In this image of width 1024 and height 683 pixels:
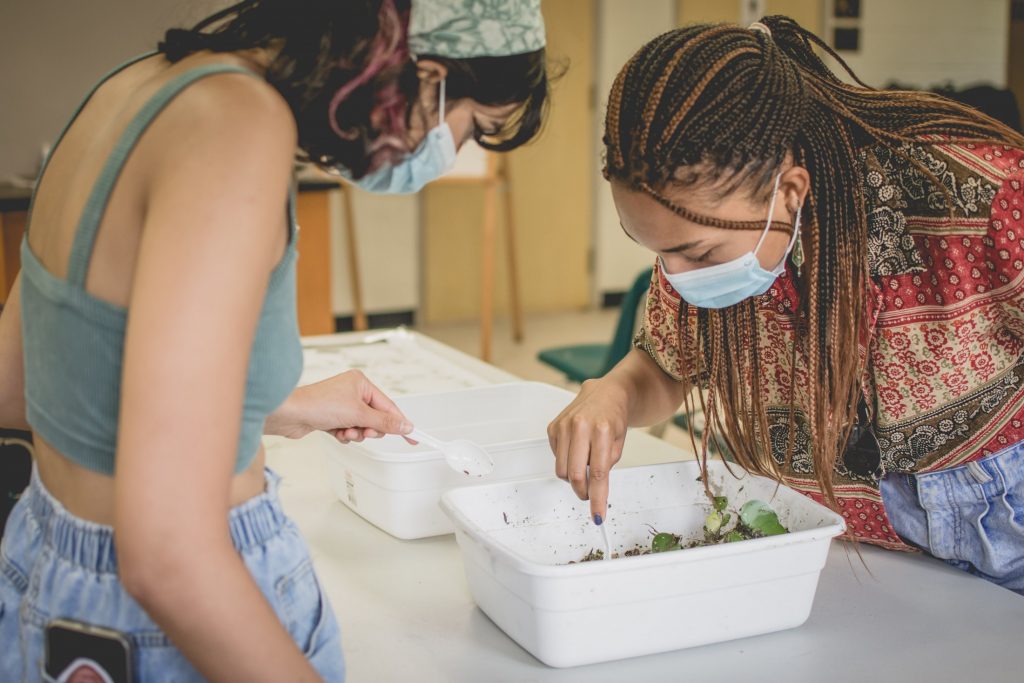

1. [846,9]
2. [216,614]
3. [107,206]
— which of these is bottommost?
[216,614]

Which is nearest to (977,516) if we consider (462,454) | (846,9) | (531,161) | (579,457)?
(579,457)

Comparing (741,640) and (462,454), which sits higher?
(462,454)

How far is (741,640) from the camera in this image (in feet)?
3.28

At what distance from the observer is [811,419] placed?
45.1 inches

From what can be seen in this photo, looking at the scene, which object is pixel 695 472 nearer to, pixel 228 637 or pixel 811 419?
pixel 811 419

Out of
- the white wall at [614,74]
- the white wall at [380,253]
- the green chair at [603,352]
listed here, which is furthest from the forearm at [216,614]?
the white wall at [614,74]

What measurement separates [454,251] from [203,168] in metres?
4.76

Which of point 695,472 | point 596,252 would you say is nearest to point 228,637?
point 695,472

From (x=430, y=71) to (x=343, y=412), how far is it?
0.50 meters

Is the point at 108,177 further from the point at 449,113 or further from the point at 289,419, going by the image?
the point at 289,419

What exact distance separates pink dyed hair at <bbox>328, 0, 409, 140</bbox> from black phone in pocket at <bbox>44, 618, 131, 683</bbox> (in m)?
0.38

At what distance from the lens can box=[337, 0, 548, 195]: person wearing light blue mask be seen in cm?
74

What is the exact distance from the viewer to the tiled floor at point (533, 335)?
4719 millimetres

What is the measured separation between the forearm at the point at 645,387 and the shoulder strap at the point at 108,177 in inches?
31.1
